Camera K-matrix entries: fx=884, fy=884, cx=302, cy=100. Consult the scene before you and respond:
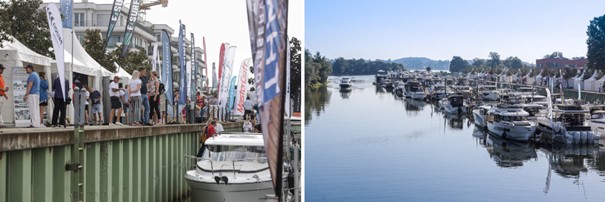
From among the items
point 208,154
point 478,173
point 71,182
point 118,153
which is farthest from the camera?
point 478,173

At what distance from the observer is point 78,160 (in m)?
9.88

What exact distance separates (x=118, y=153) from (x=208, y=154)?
3.89 m

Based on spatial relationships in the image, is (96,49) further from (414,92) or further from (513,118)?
(414,92)

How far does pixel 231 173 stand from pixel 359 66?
12729 centimetres

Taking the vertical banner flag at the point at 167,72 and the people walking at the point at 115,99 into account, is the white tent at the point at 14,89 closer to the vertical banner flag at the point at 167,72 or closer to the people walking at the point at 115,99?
the people walking at the point at 115,99

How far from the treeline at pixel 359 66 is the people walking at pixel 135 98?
96.0 m

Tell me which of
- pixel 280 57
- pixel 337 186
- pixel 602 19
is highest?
pixel 602 19

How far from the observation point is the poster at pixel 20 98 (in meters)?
11.5

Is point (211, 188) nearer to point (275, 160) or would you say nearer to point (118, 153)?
point (118, 153)

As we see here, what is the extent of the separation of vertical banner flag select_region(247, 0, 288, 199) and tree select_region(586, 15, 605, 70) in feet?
255

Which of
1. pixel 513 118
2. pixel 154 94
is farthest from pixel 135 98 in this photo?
pixel 513 118

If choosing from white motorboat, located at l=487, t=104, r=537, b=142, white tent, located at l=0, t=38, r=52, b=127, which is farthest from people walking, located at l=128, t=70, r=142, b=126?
white motorboat, located at l=487, t=104, r=537, b=142

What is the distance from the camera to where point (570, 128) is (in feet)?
152

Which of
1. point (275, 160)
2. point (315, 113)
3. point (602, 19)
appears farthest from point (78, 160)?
point (602, 19)
